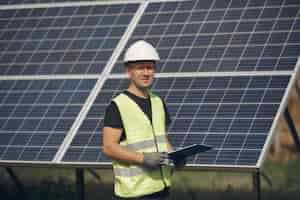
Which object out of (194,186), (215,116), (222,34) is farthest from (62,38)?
(194,186)

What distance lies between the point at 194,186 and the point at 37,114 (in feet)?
13.4

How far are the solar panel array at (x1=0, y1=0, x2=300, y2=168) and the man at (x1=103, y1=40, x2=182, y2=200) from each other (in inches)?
100

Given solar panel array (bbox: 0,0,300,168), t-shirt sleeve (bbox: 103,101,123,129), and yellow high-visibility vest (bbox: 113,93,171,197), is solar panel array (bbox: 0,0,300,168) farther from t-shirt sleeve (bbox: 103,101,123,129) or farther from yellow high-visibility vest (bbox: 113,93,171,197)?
t-shirt sleeve (bbox: 103,101,123,129)

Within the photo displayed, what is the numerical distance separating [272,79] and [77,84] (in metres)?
2.89

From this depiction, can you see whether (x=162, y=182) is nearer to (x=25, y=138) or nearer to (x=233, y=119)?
(x=233, y=119)

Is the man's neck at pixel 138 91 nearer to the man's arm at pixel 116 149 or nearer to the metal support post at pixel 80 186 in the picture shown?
the man's arm at pixel 116 149

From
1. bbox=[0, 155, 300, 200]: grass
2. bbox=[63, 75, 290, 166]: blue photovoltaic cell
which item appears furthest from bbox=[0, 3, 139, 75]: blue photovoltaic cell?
bbox=[0, 155, 300, 200]: grass

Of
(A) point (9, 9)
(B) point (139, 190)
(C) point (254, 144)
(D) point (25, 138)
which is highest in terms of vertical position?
(A) point (9, 9)

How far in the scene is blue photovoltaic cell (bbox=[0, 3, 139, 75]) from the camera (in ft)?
45.5

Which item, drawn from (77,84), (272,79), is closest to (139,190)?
(272,79)

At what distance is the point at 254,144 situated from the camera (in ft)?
37.1

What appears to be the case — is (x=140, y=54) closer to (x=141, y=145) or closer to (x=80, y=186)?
(x=141, y=145)

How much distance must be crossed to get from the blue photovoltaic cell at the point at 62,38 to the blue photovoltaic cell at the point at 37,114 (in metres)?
0.31

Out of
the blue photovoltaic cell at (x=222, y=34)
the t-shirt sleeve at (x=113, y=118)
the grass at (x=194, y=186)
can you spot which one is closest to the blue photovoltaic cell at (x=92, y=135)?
the blue photovoltaic cell at (x=222, y=34)
